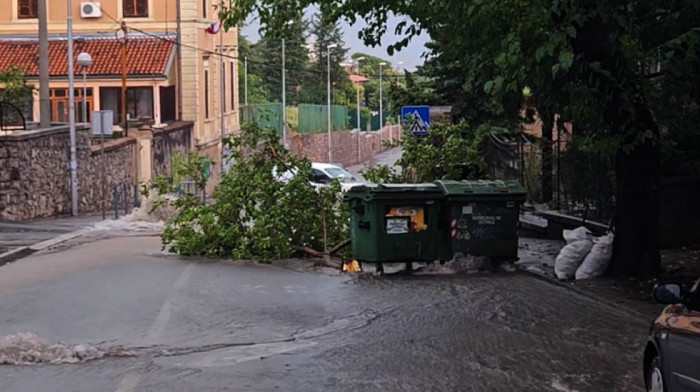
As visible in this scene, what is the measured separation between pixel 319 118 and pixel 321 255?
198ft

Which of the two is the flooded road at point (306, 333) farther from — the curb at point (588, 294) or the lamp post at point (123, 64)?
the lamp post at point (123, 64)

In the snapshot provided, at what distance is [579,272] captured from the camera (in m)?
14.9

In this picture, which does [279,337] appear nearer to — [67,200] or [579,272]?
[579,272]

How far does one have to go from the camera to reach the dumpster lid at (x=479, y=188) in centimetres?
1614

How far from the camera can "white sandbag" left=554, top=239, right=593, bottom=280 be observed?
15.0 meters

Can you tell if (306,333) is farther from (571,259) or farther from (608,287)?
(571,259)

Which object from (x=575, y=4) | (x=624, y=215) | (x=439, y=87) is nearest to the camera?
(x=575, y=4)

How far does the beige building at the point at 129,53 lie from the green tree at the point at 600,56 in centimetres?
3213

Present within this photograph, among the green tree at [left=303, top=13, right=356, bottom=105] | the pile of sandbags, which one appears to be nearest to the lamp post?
the pile of sandbags

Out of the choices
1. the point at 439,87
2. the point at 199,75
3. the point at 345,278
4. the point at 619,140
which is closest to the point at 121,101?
the point at 199,75

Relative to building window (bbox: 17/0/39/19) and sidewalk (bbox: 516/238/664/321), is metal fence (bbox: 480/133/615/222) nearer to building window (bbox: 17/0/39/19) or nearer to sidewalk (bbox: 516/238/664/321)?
sidewalk (bbox: 516/238/664/321)

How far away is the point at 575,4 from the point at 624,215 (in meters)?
3.83

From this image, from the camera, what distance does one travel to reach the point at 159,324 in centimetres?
1153

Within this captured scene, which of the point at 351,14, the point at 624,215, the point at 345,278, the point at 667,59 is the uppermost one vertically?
the point at 351,14
